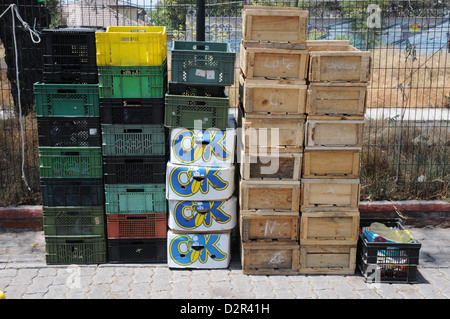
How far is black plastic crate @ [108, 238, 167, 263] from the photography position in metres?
6.30

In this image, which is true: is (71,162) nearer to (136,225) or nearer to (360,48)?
(136,225)

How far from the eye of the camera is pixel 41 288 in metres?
5.76

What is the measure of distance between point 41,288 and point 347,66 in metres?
3.97

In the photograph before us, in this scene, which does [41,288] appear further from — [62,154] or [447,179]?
[447,179]

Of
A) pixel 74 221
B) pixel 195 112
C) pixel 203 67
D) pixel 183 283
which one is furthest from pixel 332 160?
pixel 74 221

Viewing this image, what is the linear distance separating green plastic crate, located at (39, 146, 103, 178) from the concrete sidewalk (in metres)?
1.07

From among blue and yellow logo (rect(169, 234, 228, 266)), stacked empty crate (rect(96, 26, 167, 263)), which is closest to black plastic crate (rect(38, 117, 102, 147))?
stacked empty crate (rect(96, 26, 167, 263))

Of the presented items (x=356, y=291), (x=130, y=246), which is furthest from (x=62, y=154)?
(x=356, y=291)

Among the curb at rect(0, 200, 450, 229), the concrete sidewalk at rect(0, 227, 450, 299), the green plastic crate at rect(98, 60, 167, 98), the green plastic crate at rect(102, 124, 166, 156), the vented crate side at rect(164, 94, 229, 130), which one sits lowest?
the concrete sidewalk at rect(0, 227, 450, 299)

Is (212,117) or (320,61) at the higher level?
(320,61)

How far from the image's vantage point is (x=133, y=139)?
19.8 feet

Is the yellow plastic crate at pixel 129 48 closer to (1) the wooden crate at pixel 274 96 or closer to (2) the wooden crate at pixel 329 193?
(1) the wooden crate at pixel 274 96

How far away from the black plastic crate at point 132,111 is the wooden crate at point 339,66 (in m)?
1.68

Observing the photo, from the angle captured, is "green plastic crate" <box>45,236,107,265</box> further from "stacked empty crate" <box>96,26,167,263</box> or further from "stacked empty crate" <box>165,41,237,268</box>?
"stacked empty crate" <box>165,41,237,268</box>
